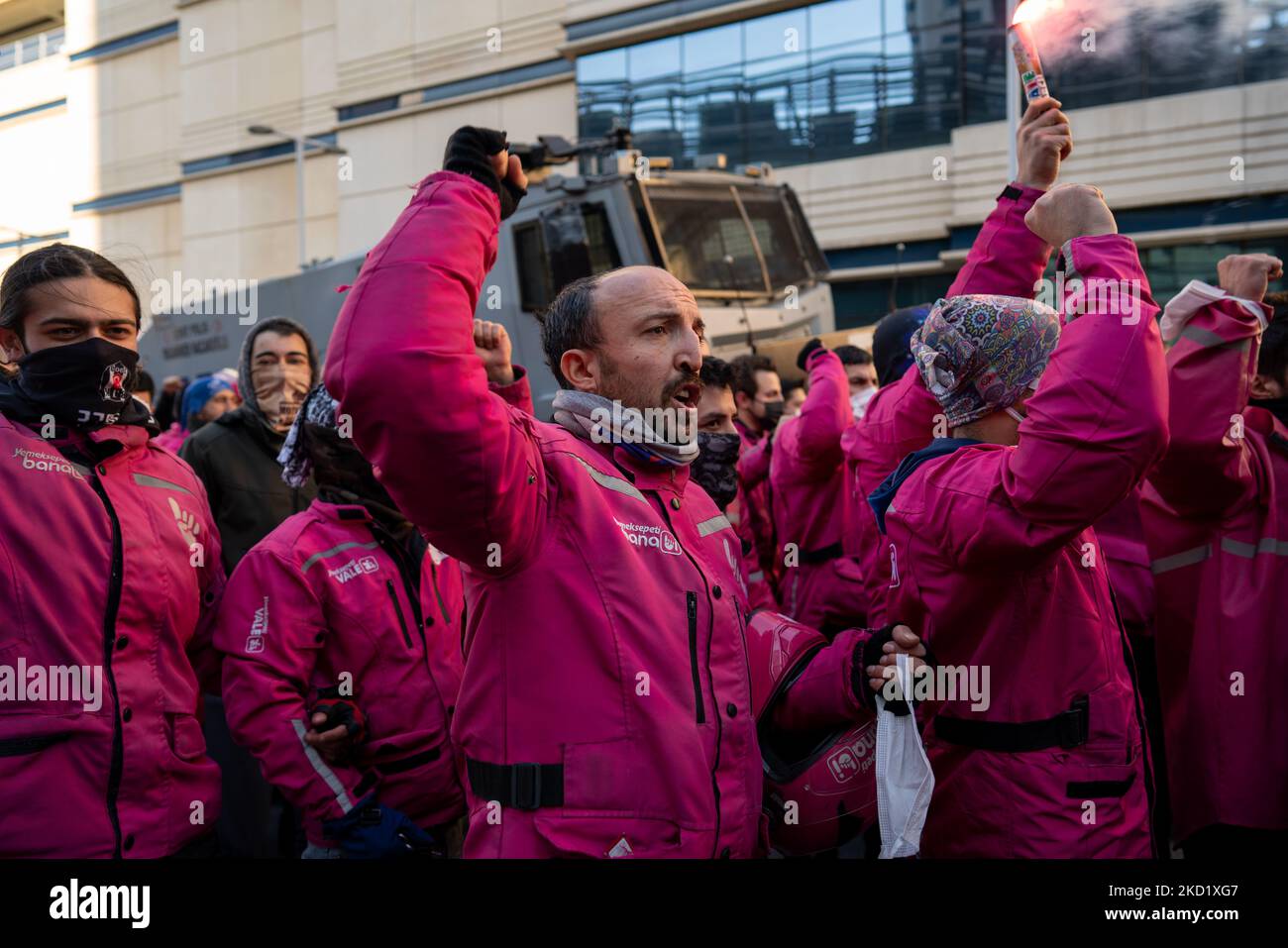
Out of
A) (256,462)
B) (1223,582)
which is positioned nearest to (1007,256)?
(1223,582)

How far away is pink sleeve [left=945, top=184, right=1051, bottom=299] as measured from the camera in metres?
2.92

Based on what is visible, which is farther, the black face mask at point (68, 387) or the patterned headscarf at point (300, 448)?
the patterned headscarf at point (300, 448)

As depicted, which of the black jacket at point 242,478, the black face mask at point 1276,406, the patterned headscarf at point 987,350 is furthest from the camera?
the black jacket at point 242,478

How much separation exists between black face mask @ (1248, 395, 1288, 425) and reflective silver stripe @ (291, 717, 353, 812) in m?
2.84

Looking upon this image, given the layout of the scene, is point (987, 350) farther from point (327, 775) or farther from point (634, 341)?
point (327, 775)

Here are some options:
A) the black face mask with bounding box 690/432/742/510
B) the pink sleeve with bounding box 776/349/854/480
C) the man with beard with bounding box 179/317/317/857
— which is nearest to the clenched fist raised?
the black face mask with bounding box 690/432/742/510

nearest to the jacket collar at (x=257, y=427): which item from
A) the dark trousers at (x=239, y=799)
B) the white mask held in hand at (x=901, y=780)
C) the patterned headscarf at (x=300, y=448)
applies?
the dark trousers at (x=239, y=799)

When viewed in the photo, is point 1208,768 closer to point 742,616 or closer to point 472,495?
point 742,616

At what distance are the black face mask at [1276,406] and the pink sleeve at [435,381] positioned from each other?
98.2 inches

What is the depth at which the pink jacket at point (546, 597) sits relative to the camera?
1.61 m

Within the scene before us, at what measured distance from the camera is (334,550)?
302cm

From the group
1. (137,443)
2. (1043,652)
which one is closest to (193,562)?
(137,443)

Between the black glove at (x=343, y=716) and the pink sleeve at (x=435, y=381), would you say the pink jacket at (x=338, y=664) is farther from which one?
the pink sleeve at (x=435, y=381)
